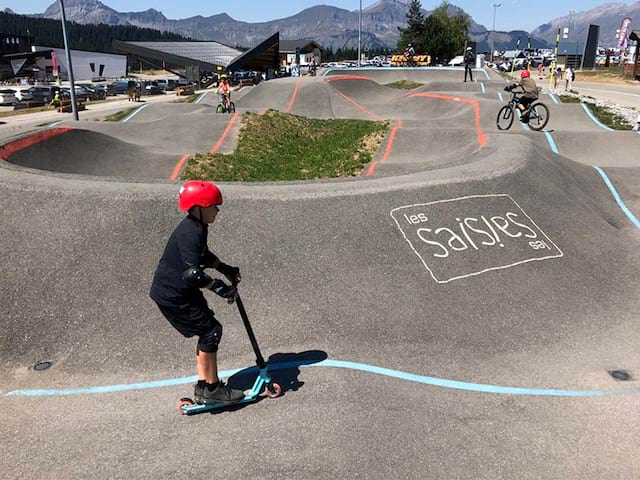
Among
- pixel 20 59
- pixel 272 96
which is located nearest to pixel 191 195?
pixel 272 96

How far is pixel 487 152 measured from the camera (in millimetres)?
11406

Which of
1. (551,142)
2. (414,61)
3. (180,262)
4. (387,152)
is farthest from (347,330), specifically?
(414,61)

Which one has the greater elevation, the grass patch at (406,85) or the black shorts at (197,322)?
the grass patch at (406,85)

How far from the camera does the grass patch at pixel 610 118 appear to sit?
21.7 meters

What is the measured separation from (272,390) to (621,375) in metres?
4.11

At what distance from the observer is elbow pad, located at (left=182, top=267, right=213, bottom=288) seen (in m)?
4.28

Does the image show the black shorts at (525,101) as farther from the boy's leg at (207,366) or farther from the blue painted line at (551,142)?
the boy's leg at (207,366)

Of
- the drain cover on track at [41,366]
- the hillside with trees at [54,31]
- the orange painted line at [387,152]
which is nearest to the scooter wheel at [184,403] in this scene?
the drain cover on track at [41,366]

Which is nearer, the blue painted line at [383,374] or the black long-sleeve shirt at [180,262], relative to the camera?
the black long-sleeve shirt at [180,262]

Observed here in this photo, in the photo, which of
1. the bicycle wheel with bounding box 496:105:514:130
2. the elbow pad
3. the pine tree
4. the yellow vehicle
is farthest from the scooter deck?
the pine tree

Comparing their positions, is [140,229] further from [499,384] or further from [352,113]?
[352,113]

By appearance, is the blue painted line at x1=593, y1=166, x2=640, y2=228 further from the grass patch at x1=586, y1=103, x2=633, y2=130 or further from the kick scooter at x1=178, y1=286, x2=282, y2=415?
the grass patch at x1=586, y1=103, x2=633, y2=130

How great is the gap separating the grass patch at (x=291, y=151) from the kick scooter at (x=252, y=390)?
11411mm

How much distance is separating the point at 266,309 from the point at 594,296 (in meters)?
5.05
